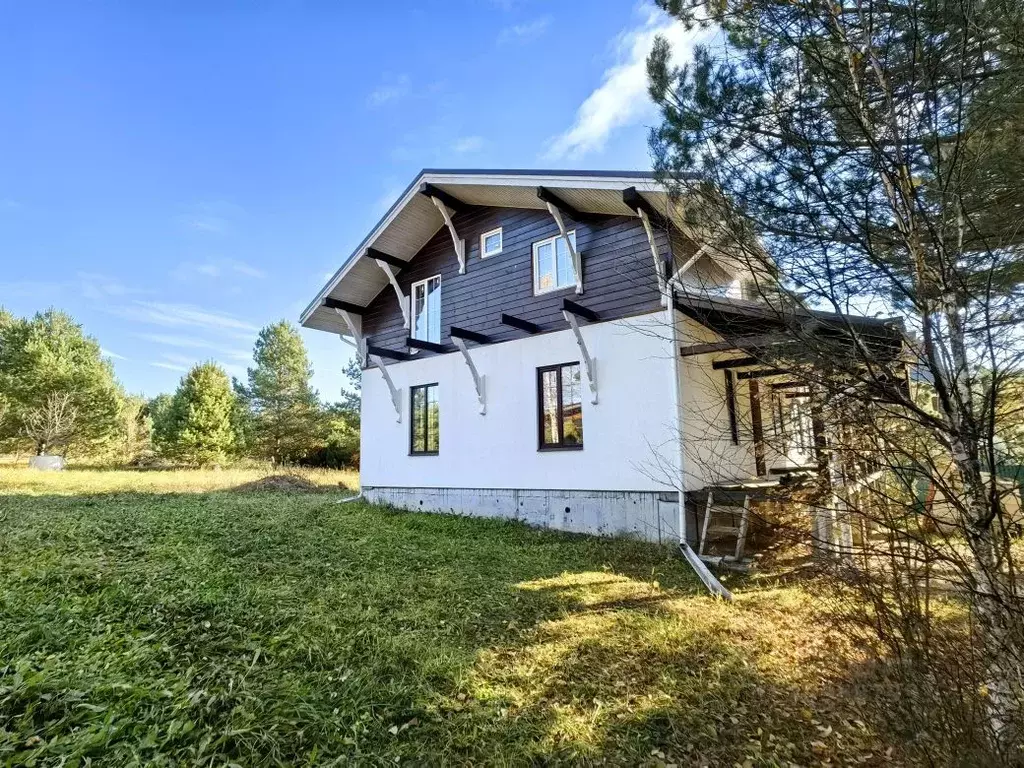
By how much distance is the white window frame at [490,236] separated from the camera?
34.9 ft

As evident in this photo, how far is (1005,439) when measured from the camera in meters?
2.14

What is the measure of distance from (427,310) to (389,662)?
9.20 m

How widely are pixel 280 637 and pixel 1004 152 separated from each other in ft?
19.0

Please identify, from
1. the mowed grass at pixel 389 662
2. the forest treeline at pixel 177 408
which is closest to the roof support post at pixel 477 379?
the mowed grass at pixel 389 662

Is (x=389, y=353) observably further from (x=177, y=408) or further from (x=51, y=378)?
(x=51, y=378)

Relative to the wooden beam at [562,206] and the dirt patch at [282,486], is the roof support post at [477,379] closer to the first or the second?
the wooden beam at [562,206]

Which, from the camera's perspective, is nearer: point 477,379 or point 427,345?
point 477,379

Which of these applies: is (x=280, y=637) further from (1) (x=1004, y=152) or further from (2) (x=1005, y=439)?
(1) (x=1004, y=152)

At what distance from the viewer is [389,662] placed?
368 cm

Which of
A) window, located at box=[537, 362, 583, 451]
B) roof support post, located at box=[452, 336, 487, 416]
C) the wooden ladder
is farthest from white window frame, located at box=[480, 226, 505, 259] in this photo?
the wooden ladder

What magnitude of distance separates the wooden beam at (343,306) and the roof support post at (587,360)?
679 centimetres

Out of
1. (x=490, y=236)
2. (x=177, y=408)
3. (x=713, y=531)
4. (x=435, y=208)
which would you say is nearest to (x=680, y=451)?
(x=713, y=531)

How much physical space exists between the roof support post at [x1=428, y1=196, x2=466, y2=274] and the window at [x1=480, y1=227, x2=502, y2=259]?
18.7 inches

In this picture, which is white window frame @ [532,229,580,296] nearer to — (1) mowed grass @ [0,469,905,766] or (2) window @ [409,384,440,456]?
(2) window @ [409,384,440,456]
